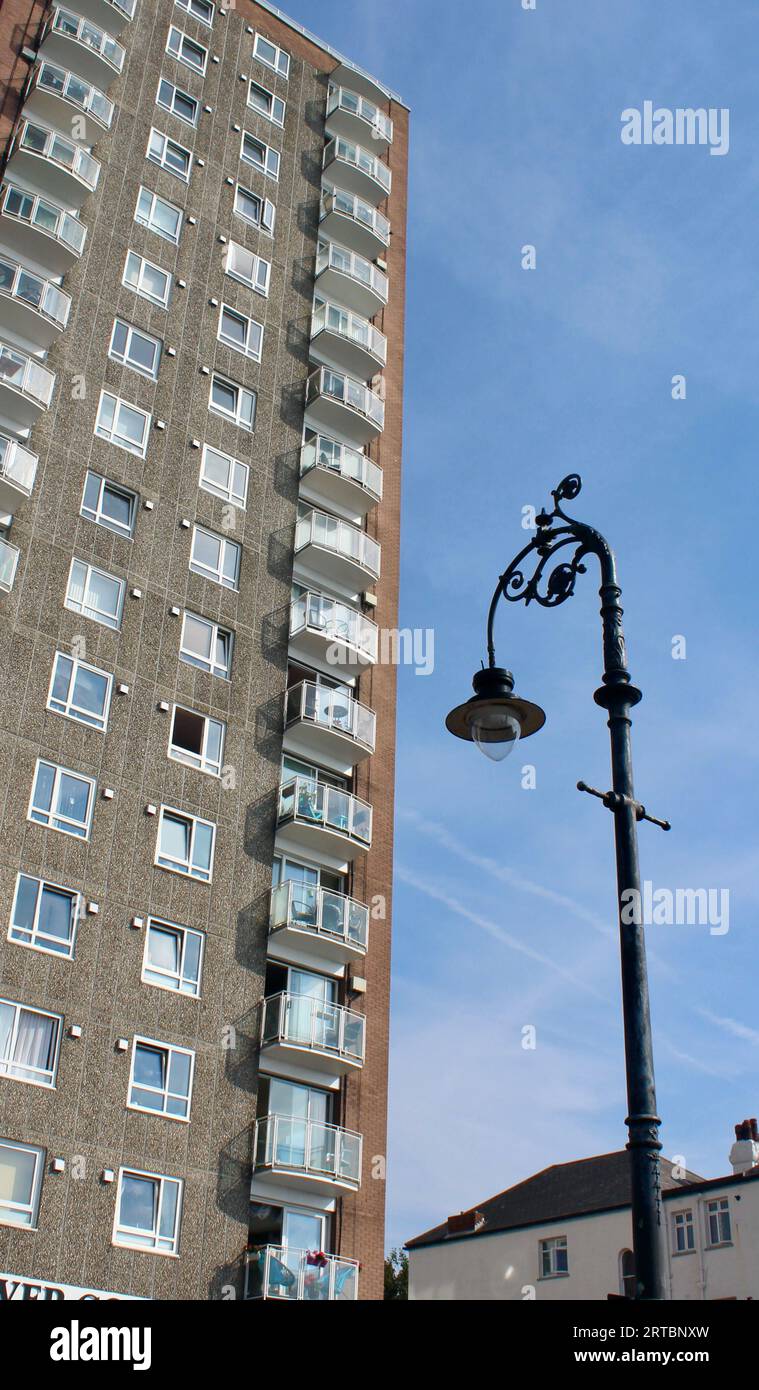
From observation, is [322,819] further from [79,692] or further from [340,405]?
[340,405]

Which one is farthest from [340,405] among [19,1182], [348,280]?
[19,1182]

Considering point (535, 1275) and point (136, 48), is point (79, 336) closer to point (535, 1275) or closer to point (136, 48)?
point (136, 48)

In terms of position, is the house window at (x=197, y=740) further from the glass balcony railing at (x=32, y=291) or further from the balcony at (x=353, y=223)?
the balcony at (x=353, y=223)

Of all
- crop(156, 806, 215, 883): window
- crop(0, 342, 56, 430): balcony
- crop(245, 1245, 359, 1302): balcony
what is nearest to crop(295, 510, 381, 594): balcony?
crop(0, 342, 56, 430): balcony

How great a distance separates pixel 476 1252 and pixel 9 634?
35.7m

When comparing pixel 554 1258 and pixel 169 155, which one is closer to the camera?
pixel 169 155

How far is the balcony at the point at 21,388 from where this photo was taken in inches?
997

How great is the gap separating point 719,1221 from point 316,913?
949 inches

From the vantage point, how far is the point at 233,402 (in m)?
30.4

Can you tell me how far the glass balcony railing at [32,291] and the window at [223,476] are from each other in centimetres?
408

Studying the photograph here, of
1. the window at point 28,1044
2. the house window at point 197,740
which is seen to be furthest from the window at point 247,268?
the window at point 28,1044

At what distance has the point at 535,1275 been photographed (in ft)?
155

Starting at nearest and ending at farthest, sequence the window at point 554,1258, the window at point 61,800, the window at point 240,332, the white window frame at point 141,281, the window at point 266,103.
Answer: the window at point 61,800 < the white window frame at point 141,281 < the window at point 240,332 < the window at point 266,103 < the window at point 554,1258
